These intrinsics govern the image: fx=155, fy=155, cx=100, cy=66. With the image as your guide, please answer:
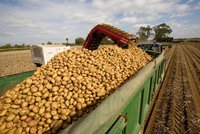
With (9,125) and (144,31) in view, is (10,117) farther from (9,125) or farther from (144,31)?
(144,31)

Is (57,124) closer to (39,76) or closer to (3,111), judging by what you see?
(3,111)

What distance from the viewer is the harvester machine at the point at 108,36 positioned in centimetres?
596

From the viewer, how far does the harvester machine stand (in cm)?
596

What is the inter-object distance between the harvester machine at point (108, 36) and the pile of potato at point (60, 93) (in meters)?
2.72

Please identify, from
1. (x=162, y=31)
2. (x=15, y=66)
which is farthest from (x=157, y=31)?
(x=15, y=66)

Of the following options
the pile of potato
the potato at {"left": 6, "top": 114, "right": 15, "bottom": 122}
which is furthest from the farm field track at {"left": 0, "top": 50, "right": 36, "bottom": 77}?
the potato at {"left": 6, "top": 114, "right": 15, "bottom": 122}

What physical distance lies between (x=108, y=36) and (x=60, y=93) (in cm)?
470

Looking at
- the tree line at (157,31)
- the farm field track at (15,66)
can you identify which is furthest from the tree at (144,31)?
the farm field track at (15,66)

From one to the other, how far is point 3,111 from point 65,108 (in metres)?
0.79

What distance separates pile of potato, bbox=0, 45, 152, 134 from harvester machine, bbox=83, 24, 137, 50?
107 inches

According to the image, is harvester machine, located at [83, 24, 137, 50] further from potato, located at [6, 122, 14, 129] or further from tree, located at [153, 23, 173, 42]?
tree, located at [153, 23, 173, 42]

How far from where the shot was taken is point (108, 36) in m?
6.55

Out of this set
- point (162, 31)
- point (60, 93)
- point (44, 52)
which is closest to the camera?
point (60, 93)

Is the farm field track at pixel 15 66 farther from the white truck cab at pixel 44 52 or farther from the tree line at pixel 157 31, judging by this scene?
the tree line at pixel 157 31
